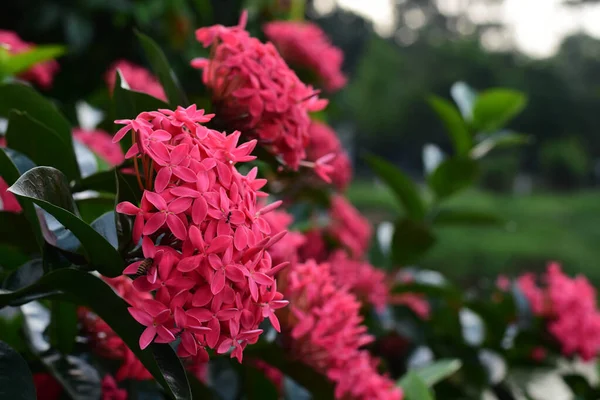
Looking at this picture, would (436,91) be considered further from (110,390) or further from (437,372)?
(110,390)

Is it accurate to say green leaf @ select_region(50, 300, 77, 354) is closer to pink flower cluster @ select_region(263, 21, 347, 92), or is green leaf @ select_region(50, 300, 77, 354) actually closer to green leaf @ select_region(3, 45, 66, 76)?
green leaf @ select_region(3, 45, 66, 76)

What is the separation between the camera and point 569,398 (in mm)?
1351

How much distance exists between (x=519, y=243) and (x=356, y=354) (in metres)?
7.23

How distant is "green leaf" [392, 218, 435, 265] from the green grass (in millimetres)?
3442

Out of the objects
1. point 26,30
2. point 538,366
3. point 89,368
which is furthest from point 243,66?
point 26,30

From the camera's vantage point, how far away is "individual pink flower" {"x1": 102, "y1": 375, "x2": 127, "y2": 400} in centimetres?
75

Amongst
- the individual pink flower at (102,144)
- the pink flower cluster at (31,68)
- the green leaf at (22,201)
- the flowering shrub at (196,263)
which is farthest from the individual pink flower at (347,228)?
the green leaf at (22,201)

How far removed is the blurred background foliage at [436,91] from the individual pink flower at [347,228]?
0.85 feet

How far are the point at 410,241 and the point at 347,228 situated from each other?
14.8 inches

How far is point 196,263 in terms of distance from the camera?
51 centimetres

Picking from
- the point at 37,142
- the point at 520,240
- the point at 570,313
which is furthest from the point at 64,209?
the point at 520,240

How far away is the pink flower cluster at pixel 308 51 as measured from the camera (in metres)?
1.77

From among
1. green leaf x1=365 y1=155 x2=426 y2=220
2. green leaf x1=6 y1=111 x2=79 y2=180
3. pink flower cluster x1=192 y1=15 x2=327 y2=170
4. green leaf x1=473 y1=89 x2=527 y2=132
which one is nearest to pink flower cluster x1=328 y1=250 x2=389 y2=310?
green leaf x1=365 y1=155 x2=426 y2=220

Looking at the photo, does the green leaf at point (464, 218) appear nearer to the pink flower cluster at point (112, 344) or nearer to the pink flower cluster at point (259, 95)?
the pink flower cluster at point (259, 95)
